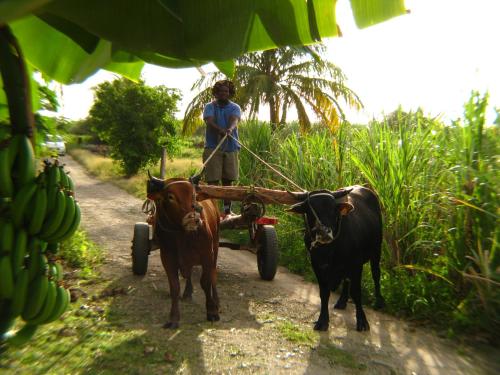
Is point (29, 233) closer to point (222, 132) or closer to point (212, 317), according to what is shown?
point (212, 317)

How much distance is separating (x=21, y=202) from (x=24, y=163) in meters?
0.11

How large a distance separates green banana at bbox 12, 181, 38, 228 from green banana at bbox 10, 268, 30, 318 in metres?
0.16

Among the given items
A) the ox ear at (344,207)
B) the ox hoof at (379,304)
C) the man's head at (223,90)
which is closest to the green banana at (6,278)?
the ox ear at (344,207)

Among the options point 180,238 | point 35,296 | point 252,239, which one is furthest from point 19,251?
point 252,239

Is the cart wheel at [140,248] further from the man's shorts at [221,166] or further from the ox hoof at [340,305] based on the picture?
the ox hoof at [340,305]

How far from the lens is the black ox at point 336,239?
12.8 ft

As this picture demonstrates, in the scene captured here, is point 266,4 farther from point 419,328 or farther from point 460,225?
point 419,328

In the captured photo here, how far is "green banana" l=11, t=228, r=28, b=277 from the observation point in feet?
4.04

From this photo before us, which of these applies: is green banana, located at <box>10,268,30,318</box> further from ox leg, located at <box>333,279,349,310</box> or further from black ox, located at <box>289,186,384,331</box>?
ox leg, located at <box>333,279,349,310</box>

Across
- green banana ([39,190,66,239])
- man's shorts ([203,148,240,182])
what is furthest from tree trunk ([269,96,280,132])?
green banana ([39,190,66,239])

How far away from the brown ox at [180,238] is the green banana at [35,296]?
225cm

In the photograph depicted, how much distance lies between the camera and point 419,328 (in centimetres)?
429

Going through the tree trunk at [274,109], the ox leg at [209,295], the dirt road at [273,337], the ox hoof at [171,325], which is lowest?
the dirt road at [273,337]

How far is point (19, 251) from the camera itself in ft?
4.06
